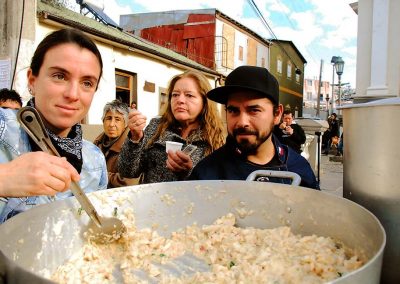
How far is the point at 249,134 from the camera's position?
1.75m

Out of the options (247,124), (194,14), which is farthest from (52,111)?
(194,14)

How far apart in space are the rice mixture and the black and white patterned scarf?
0.36 m

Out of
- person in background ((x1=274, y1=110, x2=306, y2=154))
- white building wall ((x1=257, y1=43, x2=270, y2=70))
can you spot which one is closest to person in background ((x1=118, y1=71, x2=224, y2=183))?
person in background ((x1=274, y1=110, x2=306, y2=154))

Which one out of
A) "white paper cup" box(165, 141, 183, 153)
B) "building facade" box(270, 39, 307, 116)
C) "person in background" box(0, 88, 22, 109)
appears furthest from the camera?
"building facade" box(270, 39, 307, 116)

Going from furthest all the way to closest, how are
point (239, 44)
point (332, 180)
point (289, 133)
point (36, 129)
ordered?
point (239, 44) → point (332, 180) → point (289, 133) → point (36, 129)

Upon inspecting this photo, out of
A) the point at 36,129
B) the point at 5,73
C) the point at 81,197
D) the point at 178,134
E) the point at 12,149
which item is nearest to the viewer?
the point at 36,129

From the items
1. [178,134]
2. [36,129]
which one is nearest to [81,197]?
[36,129]

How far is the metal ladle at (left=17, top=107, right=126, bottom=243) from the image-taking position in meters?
0.91

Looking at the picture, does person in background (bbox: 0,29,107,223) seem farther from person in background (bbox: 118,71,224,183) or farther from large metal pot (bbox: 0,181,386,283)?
person in background (bbox: 118,71,224,183)

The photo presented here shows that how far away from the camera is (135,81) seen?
10500mm

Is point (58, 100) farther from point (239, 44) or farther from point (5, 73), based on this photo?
point (239, 44)

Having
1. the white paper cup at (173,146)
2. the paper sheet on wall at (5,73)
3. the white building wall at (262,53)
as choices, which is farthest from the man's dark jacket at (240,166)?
the white building wall at (262,53)

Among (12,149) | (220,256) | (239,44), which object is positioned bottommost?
(220,256)

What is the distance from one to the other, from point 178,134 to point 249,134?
825 mm
